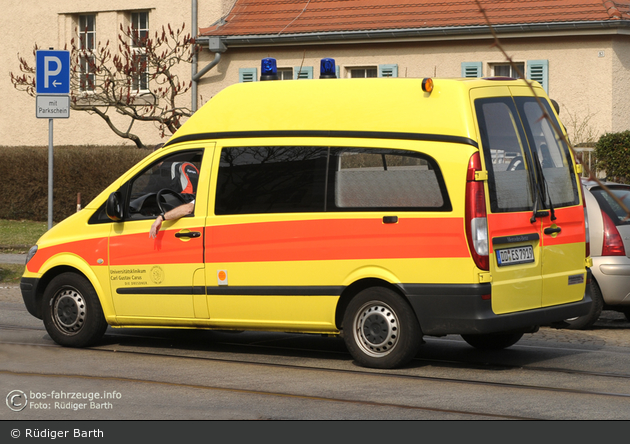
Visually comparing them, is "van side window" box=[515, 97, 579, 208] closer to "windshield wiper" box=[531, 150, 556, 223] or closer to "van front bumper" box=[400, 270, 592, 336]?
"windshield wiper" box=[531, 150, 556, 223]

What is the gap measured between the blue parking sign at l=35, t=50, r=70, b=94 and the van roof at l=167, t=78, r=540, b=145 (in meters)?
6.37

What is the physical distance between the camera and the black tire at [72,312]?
8.73 m

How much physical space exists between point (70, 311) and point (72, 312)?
0.06ft

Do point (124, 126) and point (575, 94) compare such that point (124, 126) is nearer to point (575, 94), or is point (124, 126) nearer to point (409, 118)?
point (575, 94)

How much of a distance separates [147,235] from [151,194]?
468 millimetres

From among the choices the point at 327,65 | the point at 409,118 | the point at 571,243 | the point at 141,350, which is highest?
the point at 327,65

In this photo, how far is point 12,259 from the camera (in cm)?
1614

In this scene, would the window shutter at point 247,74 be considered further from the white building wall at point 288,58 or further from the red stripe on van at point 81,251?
the red stripe on van at point 81,251

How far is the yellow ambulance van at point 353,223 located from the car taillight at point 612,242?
5.75 feet

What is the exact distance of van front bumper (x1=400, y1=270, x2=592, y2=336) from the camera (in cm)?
716

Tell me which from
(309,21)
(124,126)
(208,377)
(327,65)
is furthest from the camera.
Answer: (124,126)

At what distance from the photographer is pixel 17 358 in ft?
26.8

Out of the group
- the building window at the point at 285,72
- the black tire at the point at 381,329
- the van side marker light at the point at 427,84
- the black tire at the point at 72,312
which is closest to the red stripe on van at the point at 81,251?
the black tire at the point at 72,312

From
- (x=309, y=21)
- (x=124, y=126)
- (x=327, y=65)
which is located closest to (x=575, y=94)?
(x=309, y=21)
